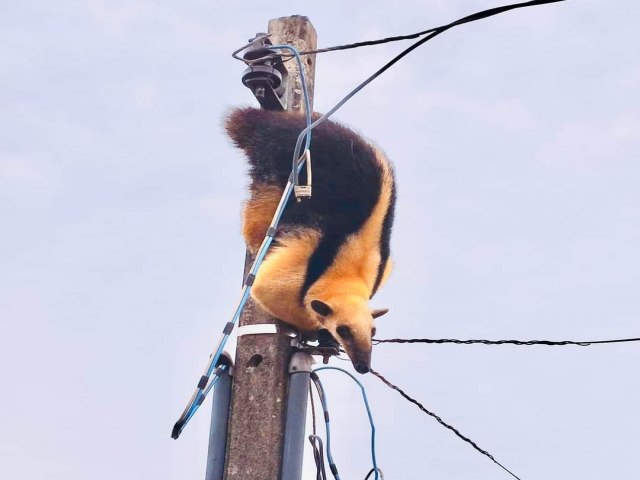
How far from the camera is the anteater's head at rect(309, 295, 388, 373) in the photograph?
17.8ft

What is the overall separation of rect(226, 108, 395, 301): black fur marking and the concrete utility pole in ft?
1.00

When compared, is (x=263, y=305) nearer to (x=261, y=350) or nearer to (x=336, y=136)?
(x=261, y=350)

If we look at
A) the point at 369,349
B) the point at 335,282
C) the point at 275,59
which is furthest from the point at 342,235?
the point at 275,59

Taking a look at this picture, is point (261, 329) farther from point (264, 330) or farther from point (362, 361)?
point (362, 361)

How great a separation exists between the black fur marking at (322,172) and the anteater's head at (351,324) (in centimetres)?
14

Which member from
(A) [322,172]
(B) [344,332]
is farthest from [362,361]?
(A) [322,172]

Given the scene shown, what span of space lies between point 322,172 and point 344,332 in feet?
2.82

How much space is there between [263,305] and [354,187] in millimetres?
825

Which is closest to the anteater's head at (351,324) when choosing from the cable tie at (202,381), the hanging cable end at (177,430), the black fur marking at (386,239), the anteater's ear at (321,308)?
the anteater's ear at (321,308)

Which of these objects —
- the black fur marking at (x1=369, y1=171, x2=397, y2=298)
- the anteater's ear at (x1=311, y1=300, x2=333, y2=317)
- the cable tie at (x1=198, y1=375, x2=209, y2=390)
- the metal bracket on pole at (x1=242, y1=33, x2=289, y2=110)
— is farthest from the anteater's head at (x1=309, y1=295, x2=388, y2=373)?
the metal bracket on pole at (x1=242, y1=33, x2=289, y2=110)

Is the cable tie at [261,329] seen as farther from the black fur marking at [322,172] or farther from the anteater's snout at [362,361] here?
the anteater's snout at [362,361]

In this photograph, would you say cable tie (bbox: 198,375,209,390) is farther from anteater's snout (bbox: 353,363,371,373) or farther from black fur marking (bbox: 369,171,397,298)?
black fur marking (bbox: 369,171,397,298)

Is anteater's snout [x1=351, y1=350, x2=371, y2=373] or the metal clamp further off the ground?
the metal clamp

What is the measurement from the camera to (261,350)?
5.28 metres
